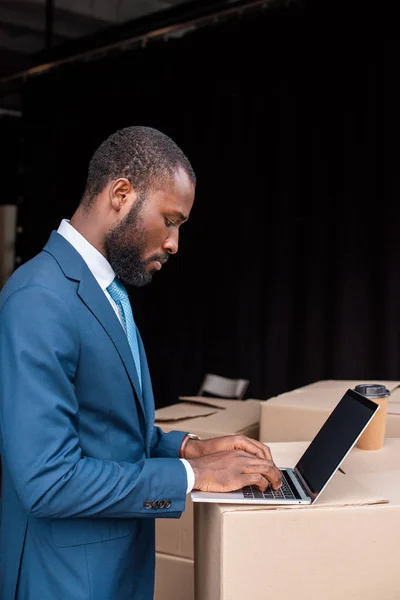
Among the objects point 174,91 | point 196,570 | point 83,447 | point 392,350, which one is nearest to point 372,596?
point 196,570

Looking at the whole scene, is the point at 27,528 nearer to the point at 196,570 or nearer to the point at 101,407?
the point at 101,407

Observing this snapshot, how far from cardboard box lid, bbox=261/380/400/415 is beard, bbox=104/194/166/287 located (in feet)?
1.87

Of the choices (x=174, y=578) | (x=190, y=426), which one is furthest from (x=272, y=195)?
(x=174, y=578)

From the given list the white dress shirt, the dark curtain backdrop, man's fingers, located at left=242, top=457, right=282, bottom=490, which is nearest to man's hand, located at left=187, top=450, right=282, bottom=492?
man's fingers, located at left=242, top=457, right=282, bottom=490

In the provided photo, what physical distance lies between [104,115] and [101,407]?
3518mm

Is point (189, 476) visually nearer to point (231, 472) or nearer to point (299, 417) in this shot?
point (231, 472)

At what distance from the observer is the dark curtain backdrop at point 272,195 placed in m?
3.05

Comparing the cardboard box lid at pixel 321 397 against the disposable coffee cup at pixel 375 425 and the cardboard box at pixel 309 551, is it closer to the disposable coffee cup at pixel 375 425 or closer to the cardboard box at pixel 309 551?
the disposable coffee cup at pixel 375 425

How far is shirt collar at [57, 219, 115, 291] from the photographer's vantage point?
3.27 ft

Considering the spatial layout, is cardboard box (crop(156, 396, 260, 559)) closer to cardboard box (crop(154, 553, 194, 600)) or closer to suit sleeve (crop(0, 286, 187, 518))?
cardboard box (crop(154, 553, 194, 600))

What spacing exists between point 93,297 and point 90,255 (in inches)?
3.0

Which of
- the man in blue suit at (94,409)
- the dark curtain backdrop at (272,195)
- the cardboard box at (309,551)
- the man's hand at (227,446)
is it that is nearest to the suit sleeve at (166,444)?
the man's hand at (227,446)

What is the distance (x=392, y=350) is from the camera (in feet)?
9.91

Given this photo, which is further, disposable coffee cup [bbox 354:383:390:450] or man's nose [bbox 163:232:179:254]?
disposable coffee cup [bbox 354:383:390:450]
